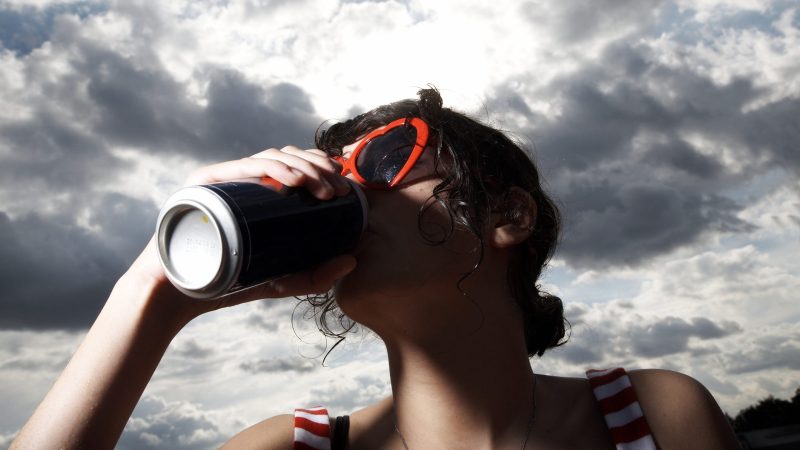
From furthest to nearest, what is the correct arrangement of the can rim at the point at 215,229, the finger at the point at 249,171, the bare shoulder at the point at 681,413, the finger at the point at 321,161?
the bare shoulder at the point at 681,413
the finger at the point at 321,161
the finger at the point at 249,171
the can rim at the point at 215,229

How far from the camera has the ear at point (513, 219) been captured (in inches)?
87.4

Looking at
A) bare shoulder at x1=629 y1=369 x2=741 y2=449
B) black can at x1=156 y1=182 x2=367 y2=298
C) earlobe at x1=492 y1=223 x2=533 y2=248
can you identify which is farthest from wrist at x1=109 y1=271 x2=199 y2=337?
bare shoulder at x1=629 y1=369 x2=741 y2=449

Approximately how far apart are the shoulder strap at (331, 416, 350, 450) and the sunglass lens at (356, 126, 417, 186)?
80 cm

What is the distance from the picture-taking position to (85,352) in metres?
1.78

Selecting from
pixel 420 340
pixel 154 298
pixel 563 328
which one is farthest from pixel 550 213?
pixel 154 298

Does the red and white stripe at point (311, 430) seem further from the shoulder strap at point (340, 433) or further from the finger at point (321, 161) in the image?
the finger at point (321, 161)

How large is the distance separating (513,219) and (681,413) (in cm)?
78

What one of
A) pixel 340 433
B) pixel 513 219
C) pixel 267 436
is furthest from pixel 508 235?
pixel 267 436

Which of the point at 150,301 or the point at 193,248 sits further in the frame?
the point at 150,301

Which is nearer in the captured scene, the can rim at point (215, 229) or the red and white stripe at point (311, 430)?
the can rim at point (215, 229)

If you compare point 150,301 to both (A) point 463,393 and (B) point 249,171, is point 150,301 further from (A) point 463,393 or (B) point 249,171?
(A) point 463,393

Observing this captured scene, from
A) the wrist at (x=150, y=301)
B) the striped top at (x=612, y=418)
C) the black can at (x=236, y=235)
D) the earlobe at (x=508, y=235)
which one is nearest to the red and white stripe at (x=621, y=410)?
the striped top at (x=612, y=418)

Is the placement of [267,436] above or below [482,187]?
below

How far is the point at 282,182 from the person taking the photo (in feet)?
5.39
